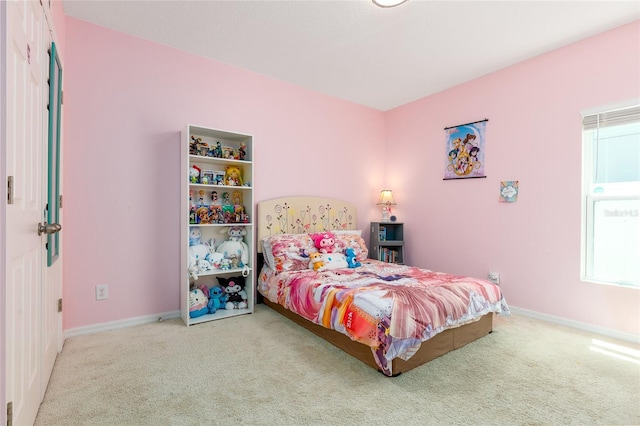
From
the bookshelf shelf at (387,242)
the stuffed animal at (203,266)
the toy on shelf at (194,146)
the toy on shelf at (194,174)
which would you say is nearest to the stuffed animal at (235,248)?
the stuffed animal at (203,266)

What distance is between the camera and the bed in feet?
6.30

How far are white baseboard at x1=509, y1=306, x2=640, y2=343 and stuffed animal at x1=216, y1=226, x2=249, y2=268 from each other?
2.76m

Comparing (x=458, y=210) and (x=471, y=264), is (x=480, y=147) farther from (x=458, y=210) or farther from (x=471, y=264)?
(x=471, y=264)

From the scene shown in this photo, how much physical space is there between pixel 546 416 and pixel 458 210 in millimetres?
2405

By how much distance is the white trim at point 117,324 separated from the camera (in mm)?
2480

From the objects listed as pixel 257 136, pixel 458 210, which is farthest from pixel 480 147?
pixel 257 136

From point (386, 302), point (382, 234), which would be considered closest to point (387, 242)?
point (382, 234)

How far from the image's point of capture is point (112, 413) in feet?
5.06

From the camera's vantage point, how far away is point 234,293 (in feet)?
10.3

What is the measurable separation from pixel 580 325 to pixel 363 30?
10.3ft

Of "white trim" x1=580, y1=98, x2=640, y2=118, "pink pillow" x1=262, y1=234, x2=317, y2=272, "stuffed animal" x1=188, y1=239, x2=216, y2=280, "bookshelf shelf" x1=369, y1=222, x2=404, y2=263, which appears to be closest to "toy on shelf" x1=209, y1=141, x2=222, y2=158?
"stuffed animal" x1=188, y1=239, x2=216, y2=280

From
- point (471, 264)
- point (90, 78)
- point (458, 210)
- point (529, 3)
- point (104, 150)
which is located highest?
point (529, 3)

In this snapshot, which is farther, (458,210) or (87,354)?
(458,210)

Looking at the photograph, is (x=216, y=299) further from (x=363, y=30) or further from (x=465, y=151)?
(x=465, y=151)
